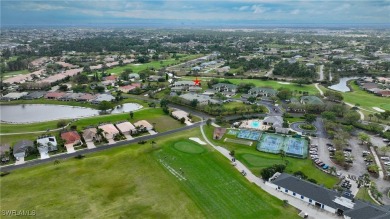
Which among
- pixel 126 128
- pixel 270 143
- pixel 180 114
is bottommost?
pixel 270 143

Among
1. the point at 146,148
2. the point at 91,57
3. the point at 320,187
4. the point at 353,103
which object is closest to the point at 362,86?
the point at 353,103

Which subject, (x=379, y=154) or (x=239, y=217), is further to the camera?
(x=379, y=154)

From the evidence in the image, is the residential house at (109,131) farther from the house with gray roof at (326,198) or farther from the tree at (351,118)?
the tree at (351,118)

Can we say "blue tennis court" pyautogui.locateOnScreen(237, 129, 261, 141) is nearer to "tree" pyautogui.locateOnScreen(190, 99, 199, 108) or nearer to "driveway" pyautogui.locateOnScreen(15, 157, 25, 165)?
"tree" pyautogui.locateOnScreen(190, 99, 199, 108)

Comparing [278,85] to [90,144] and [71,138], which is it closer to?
[90,144]

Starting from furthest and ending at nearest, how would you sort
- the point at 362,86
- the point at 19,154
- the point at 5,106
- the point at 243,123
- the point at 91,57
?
the point at 91,57, the point at 362,86, the point at 5,106, the point at 243,123, the point at 19,154

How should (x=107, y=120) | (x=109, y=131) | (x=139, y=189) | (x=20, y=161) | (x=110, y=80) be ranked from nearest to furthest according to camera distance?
(x=139, y=189) → (x=20, y=161) → (x=109, y=131) → (x=107, y=120) → (x=110, y=80)

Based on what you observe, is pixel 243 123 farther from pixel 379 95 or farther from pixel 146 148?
pixel 379 95

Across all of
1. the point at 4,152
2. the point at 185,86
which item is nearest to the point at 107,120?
the point at 4,152
